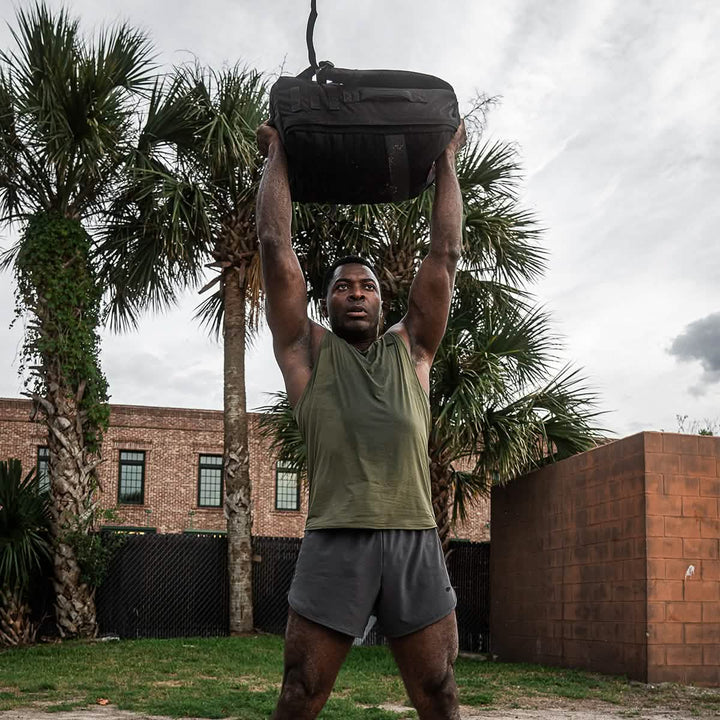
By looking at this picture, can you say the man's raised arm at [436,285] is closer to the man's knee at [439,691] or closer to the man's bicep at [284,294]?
the man's bicep at [284,294]

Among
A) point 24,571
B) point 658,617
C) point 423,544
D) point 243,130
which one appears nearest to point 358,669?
point 658,617

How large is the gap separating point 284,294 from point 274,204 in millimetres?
300

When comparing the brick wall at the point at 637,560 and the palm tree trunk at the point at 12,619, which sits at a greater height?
the brick wall at the point at 637,560

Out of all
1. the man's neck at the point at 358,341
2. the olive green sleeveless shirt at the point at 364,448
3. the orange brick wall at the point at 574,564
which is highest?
the man's neck at the point at 358,341

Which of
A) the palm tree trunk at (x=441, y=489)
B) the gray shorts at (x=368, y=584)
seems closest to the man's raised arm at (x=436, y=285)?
the gray shorts at (x=368, y=584)

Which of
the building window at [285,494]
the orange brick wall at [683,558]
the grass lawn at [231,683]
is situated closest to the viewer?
the grass lawn at [231,683]

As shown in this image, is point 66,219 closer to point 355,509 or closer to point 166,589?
point 166,589

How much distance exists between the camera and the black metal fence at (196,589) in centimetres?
1426

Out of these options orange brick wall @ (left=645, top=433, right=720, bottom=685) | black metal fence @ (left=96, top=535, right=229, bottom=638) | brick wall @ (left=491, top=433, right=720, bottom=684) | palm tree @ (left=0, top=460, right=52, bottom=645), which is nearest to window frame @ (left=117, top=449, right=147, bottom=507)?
black metal fence @ (left=96, top=535, right=229, bottom=638)

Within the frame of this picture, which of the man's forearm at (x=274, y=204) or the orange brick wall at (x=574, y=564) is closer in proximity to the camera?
the man's forearm at (x=274, y=204)

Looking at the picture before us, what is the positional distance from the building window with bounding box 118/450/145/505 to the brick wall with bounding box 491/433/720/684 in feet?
56.3

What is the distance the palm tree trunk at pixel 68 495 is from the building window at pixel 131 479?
46.2 feet

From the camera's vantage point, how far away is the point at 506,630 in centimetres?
1333

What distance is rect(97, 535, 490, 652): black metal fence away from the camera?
1426cm
